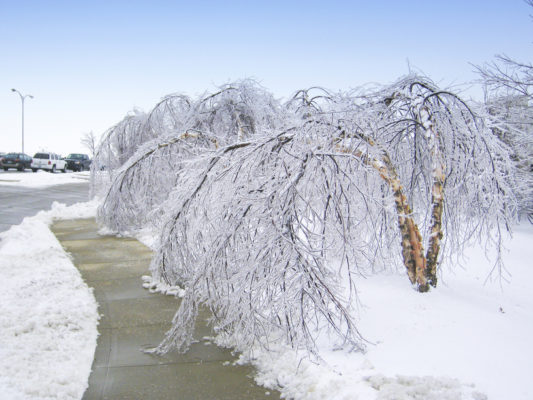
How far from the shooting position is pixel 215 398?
3.82 meters

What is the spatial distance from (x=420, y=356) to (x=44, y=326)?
14.1 ft

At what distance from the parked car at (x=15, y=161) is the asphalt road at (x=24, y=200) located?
1545cm

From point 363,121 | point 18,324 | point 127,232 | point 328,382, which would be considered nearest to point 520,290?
point 363,121

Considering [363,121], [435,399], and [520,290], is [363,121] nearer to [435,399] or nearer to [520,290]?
[435,399]

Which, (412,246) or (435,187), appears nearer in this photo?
(435,187)

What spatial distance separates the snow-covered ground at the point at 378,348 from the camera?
3750 millimetres

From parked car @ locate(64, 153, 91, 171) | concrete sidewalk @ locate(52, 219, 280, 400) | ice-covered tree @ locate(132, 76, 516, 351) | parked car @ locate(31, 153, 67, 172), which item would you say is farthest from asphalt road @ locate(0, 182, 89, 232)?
parked car @ locate(64, 153, 91, 171)

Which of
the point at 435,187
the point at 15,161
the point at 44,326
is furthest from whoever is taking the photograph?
the point at 15,161

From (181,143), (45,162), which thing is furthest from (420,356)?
(45,162)

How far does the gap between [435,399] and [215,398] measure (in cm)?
188

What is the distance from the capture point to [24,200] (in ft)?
63.2

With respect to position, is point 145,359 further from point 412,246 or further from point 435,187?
point 435,187

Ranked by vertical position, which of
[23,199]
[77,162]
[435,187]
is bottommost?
[23,199]

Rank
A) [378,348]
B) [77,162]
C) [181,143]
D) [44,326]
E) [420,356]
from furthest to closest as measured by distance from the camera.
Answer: [77,162], [181,143], [44,326], [378,348], [420,356]
